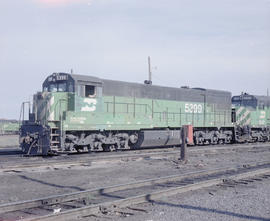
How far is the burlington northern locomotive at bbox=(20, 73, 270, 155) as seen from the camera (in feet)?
45.3

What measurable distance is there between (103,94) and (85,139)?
2213mm

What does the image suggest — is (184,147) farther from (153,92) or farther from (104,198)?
(153,92)

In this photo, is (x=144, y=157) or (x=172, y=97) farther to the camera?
(x=172, y=97)

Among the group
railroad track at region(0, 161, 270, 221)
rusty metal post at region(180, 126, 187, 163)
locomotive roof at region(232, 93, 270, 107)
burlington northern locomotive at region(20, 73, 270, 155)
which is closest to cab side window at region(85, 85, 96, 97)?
burlington northern locomotive at region(20, 73, 270, 155)

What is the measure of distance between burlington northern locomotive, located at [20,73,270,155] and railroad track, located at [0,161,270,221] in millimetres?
6436

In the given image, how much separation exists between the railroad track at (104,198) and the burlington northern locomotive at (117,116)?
6.44 m

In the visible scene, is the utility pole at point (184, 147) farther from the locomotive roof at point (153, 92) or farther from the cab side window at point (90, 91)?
the locomotive roof at point (153, 92)

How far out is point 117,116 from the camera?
15.8m

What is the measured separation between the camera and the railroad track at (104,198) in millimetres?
5137

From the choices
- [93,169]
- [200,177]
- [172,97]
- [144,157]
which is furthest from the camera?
[172,97]

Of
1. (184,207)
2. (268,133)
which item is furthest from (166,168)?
(268,133)

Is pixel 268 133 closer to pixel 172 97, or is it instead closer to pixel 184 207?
pixel 172 97

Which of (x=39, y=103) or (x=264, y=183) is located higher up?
(x=39, y=103)

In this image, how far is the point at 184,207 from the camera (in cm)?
573
